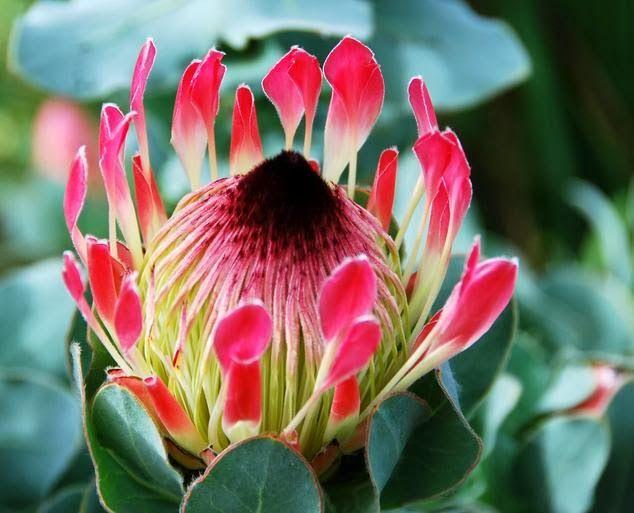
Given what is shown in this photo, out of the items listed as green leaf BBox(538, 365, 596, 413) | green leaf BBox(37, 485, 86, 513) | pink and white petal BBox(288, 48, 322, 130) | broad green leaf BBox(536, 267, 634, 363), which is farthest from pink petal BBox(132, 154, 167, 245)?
broad green leaf BBox(536, 267, 634, 363)

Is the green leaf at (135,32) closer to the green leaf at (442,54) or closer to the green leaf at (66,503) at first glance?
the green leaf at (442,54)

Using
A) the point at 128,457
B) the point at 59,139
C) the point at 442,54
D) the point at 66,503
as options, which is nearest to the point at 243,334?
the point at 128,457

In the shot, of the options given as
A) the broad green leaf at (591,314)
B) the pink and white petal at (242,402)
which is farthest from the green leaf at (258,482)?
the broad green leaf at (591,314)

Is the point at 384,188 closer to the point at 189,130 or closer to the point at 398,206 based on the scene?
the point at 189,130

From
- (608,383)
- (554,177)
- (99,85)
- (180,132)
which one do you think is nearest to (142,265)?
(180,132)

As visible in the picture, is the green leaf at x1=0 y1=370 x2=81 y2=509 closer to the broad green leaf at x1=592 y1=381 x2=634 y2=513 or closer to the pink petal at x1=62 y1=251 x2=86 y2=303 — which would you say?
the pink petal at x1=62 y1=251 x2=86 y2=303

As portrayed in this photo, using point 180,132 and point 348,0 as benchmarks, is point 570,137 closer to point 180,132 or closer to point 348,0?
point 348,0
